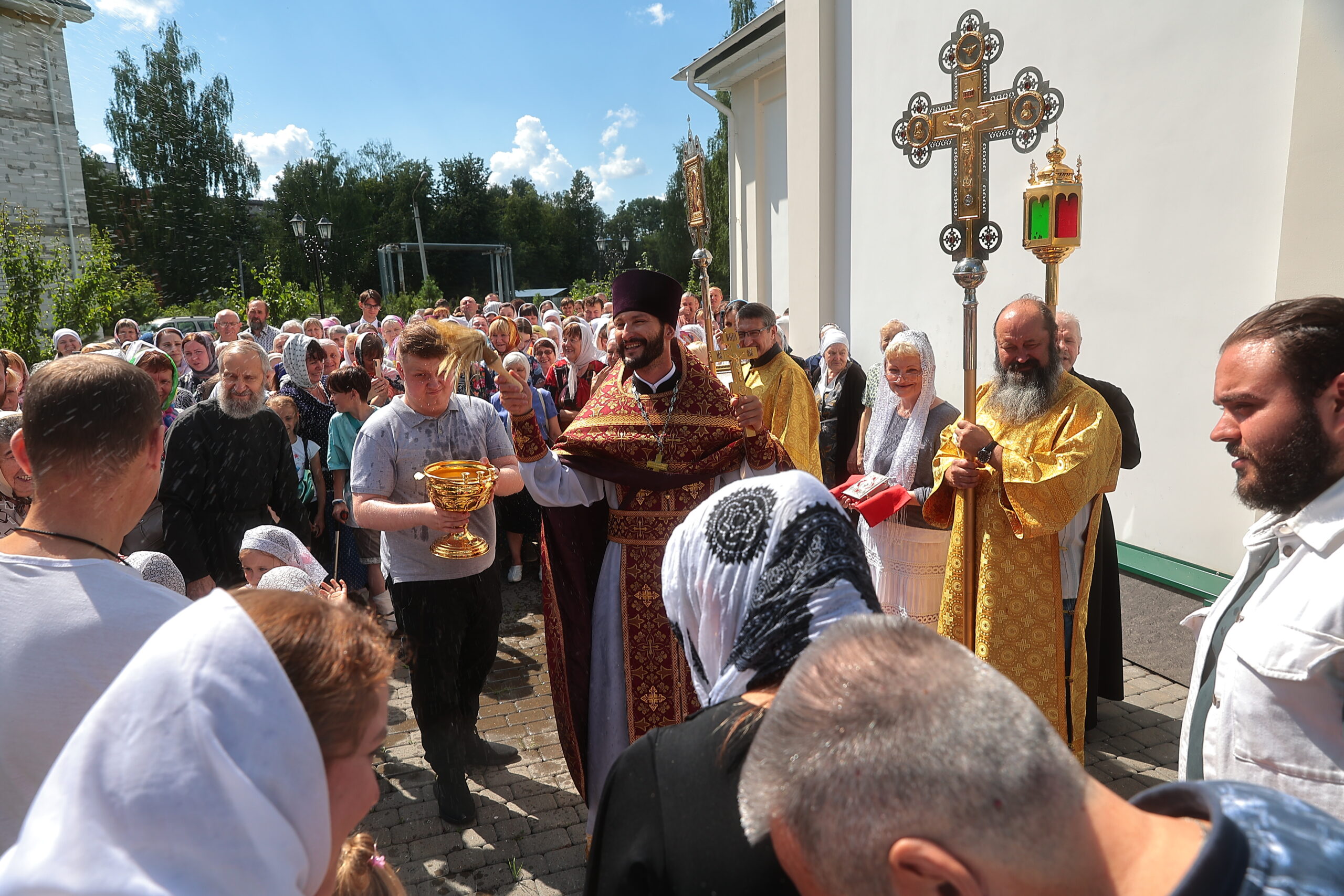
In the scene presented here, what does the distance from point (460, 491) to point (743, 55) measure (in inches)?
637

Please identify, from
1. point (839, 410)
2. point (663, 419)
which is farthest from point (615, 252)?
point (663, 419)

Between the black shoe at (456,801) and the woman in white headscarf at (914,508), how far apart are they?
2.26 metres

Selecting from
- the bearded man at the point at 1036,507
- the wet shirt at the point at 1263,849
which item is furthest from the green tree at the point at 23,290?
the wet shirt at the point at 1263,849

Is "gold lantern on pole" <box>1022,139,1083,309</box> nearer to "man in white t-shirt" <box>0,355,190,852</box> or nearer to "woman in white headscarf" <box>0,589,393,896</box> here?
"man in white t-shirt" <box>0,355,190,852</box>

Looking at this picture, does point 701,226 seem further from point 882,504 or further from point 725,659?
point 725,659

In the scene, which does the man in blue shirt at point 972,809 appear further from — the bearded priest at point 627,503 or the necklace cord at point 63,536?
the bearded priest at point 627,503

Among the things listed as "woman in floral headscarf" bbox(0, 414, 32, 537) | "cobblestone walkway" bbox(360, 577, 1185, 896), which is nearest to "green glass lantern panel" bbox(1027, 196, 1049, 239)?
"cobblestone walkway" bbox(360, 577, 1185, 896)

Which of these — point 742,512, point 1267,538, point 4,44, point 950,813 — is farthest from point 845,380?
point 4,44

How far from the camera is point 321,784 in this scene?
101 cm

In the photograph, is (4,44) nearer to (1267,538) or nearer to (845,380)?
(845,380)

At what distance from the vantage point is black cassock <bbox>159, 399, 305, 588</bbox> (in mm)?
4145

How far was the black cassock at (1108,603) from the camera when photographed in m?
4.34

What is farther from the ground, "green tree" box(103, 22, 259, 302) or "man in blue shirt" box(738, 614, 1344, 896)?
"green tree" box(103, 22, 259, 302)

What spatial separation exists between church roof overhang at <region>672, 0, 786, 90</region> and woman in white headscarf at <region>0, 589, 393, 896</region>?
16201 millimetres
